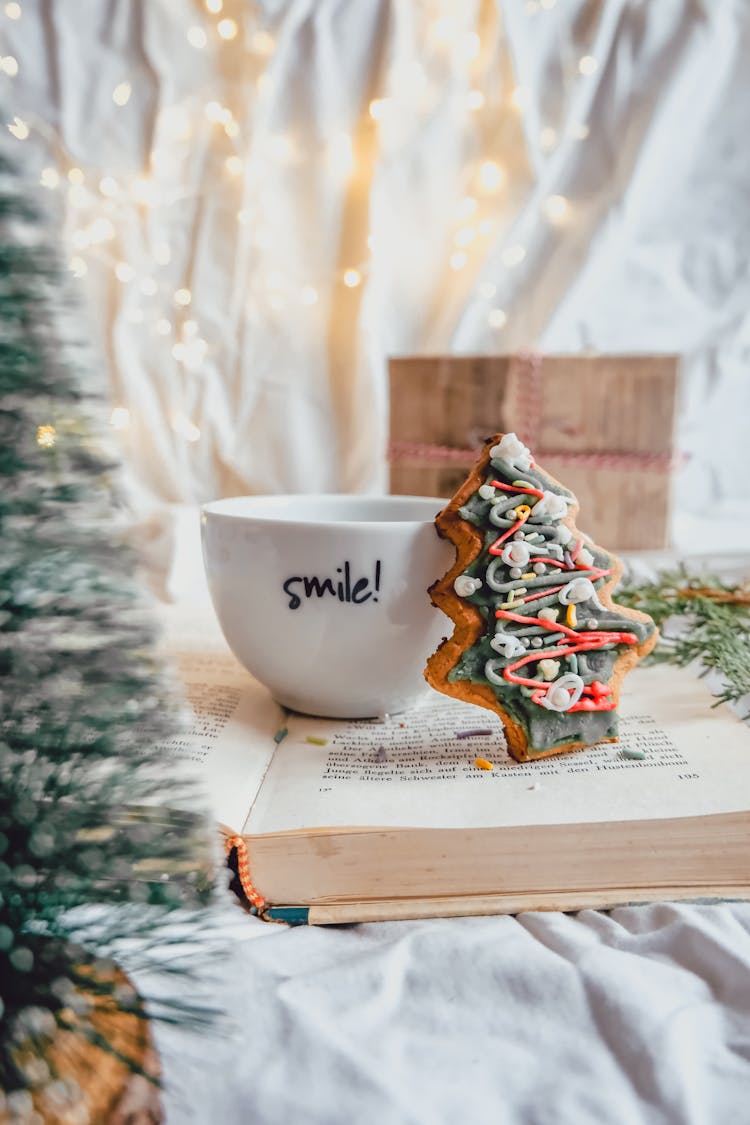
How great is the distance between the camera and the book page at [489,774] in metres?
0.45

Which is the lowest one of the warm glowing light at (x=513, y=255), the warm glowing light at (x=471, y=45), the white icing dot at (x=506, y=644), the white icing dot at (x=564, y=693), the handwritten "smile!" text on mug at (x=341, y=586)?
the white icing dot at (x=564, y=693)

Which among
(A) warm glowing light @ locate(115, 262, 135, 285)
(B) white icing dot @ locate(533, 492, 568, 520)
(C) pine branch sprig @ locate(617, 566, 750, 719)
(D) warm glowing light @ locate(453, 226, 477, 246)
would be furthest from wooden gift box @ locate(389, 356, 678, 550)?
(B) white icing dot @ locate(533, 492, 568, 520)

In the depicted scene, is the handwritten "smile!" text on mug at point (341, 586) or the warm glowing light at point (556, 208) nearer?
the handwritten "smile!" text on mug at point (341, 586)

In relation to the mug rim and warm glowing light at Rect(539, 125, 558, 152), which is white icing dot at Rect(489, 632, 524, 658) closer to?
the mug rim

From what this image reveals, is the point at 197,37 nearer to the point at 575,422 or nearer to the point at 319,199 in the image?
the point at 319,199

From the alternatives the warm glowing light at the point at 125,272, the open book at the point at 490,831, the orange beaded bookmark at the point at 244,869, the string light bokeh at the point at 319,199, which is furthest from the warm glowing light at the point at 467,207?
the orange beaded bookmark at the point at 244,869

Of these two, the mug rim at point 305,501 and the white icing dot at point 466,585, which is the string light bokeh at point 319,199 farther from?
the white icing dot at point 466,585

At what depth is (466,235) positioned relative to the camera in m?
1.37

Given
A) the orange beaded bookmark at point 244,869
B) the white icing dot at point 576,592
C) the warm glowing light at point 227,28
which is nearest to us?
the orange beaded bookmark at point 244,869

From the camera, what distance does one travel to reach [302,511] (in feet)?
2.34

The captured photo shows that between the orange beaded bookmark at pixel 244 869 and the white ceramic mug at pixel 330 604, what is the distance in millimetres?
166

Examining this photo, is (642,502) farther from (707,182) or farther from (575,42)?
(575,42)

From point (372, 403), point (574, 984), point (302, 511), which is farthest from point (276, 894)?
point (372, 403)

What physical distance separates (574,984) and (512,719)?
0.56 ft
